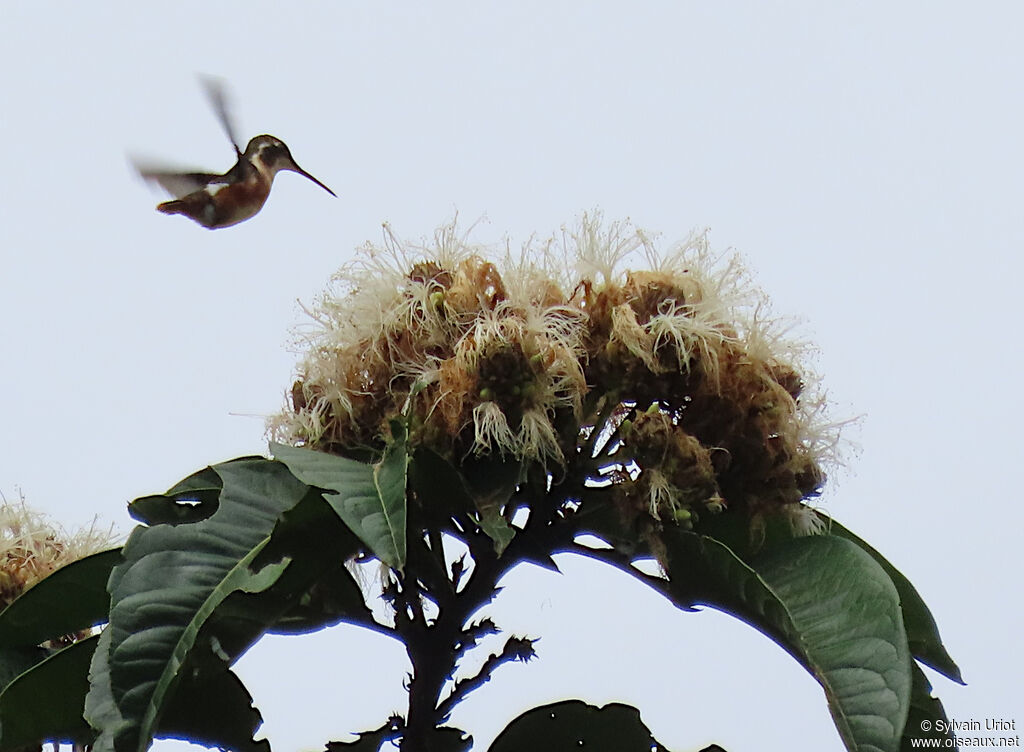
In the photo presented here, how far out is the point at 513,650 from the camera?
4.76ft

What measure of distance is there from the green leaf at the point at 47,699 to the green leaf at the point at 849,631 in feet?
2.26

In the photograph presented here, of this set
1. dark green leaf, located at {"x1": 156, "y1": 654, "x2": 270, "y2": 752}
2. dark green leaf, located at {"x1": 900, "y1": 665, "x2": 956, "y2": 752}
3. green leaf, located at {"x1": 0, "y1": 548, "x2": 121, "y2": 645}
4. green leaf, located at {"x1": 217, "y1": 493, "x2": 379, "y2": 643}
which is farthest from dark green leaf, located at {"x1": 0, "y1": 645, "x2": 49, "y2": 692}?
dark green leaf, located at {"x1": 900, "y1": 665, "x2": 956, "y2": 752}

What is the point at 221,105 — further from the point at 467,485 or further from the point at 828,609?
the point at 828,609

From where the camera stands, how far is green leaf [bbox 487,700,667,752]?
1573 millimetres

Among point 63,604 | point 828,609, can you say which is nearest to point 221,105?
point 63,604

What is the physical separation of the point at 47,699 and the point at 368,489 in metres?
0.43

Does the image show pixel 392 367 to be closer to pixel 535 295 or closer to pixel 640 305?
pixel 535 295

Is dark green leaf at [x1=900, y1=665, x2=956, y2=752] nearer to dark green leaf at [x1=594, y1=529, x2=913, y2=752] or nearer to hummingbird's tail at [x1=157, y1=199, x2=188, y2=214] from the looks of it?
dark green leaf at [x1=594, y1=529, x2=913, y2=752]

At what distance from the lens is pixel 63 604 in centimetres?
136

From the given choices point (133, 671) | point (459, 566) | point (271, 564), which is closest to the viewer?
point (133, 671)

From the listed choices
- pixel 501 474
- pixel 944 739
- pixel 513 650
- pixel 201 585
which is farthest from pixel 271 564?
pixel 944 739

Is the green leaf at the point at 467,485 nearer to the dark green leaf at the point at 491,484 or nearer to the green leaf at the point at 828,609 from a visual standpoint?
the dark green leaf at the point at 491,484

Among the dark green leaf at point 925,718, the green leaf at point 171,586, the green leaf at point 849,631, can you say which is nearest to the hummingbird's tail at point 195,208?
the green leaf at point 171,586

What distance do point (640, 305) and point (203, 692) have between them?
68 cm
